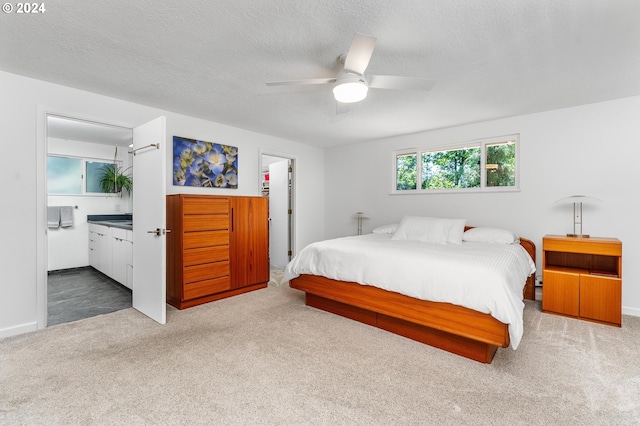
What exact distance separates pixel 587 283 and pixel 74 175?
25.1 feet

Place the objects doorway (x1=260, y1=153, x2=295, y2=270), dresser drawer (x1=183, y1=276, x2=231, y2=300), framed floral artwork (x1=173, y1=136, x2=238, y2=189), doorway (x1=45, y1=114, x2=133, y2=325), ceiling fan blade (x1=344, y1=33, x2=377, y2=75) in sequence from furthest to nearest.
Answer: doorway (x1=260, y1=153, x2=295, y2=270), doorway (x1=45, y1=114, x2=133, y2=325), framed floral artwork (x1=173, y1=136, x2=238, y2=189), dresser drawer (x1=183, y1=276, x2=231, y2=300), ceiling fan blade (x1=344, y1=33, x2=377, y2=75)

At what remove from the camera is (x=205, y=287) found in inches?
138

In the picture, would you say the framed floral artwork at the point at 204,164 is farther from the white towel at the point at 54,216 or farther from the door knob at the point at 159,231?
the white towel at the point at 54,216

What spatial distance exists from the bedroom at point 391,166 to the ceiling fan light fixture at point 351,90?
0.94ft

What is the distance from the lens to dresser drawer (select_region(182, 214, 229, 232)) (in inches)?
132

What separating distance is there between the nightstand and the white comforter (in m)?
0.29

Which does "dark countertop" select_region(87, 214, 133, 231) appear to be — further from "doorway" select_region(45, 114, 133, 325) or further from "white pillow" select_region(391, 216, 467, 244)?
"white pillow" select_region(391, 216, 467, 244)

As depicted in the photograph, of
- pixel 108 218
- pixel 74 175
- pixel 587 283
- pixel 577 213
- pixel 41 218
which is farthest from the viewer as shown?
pixel 108 218

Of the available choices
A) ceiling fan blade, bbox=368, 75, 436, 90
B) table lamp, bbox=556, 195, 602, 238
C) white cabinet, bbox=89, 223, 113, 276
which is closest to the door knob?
white cabinet, bbox=89, 223, 113, 276

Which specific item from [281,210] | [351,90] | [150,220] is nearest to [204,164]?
[150,220]

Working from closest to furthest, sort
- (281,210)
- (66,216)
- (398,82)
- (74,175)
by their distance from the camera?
(398,82) < (66,216) < (74,175) < (281,210)

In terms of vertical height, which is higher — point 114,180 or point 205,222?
point 114,180

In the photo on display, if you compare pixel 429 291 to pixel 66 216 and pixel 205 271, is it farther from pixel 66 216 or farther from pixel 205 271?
pixel 66 216

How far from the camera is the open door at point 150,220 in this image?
9.37ft
